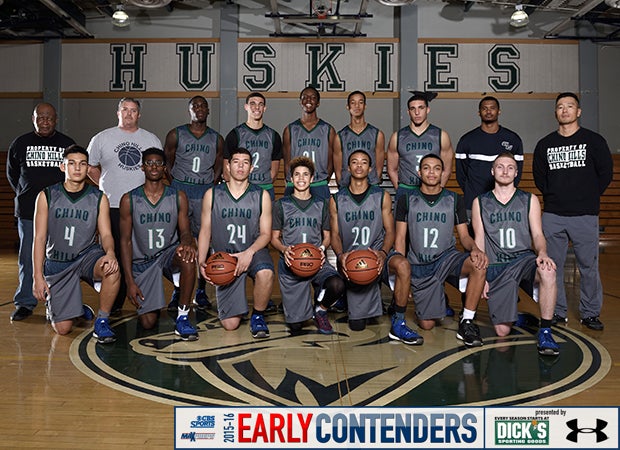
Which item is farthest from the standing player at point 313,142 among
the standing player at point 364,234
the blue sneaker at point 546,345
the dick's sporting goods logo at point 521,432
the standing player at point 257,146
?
the dick's sporting goods logo at point 521,432

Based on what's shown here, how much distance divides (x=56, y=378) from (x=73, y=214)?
129cm

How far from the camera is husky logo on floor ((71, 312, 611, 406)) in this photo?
8.66 feet

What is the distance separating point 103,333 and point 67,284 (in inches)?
18.5

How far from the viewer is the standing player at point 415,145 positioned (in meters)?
4.52

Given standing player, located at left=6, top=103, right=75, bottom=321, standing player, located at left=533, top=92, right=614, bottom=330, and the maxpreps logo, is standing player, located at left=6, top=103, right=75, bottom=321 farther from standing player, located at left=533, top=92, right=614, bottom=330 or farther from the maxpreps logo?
standing player, located at left=533, top=92, right=614, bottom=330

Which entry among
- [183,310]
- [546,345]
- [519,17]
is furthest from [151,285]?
[519,17]

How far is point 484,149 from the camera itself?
4.54 meters

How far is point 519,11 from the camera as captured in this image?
30.5 feet

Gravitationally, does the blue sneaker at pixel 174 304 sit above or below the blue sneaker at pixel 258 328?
above

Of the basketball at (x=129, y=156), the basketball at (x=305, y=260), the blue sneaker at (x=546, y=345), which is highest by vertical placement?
the basketball at (x=129, y=156)

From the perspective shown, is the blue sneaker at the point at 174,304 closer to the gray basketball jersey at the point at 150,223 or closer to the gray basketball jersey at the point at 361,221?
the gray basketball jersey at the point at 150,223

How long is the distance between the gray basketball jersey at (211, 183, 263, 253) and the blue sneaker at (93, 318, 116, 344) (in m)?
A: 0.90

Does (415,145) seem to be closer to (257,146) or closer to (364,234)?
(364,234)

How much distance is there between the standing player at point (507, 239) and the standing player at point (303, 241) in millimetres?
976
